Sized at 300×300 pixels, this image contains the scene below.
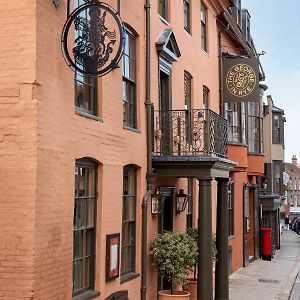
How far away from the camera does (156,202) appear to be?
11.6 metres

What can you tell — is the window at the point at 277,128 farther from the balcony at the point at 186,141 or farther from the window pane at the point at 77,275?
the window pane at the point at 77,275

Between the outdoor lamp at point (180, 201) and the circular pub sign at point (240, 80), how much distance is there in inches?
194

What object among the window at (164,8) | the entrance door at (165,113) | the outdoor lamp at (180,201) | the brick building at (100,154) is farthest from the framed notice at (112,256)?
the window at (164,8)

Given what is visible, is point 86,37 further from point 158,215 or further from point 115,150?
point 158,215

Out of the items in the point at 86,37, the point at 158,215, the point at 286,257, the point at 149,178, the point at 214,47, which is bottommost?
the point at 286,257

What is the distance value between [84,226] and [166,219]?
4905mm

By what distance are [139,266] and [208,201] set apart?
1841 millimetres

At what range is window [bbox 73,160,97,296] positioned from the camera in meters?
8.30

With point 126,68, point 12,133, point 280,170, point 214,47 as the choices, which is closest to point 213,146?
point 126,68

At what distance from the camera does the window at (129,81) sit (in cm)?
1038

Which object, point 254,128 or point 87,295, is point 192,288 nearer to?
point 87,295

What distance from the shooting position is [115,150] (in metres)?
9.47

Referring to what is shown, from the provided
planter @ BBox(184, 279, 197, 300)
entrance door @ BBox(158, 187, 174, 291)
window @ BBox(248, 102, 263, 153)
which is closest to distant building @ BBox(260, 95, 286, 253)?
window @ BBox(248, 102, 263, 153)

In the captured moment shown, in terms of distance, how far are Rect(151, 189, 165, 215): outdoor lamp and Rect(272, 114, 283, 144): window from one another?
2549 centimetres
